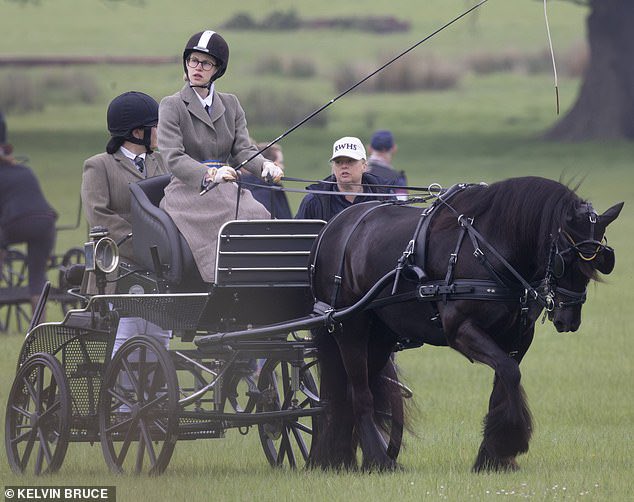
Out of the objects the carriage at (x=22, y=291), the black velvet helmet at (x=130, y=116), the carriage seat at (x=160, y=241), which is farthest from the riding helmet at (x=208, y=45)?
the carriage at (x=22, y=291)

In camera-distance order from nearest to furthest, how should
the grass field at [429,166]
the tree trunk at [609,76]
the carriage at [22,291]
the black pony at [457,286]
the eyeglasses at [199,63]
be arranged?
the black pony at [457,286] → the grass field at [429,166] → the eyeglasses at [199,63] → the carriage at [22,291] → the tree trunk at [609,76]

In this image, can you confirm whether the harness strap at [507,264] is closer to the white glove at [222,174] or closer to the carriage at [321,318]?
the carriage at [321,318]

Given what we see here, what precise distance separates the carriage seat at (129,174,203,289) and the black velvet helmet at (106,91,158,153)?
66 cm

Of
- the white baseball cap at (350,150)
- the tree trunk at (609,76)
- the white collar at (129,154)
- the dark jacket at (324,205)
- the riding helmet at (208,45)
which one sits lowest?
the dark jacket at (324,205)

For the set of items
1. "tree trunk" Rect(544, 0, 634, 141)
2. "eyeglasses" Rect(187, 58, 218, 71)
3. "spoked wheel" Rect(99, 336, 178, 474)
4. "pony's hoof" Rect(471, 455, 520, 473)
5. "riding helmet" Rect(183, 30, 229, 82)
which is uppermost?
"tree trunk" Rect(544, 0, 634, 141)

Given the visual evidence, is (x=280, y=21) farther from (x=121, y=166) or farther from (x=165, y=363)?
(x=165, y=363)

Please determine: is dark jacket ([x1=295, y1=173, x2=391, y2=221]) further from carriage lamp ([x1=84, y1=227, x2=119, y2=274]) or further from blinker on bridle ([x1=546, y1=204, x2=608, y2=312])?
blinker on bridle ([x1=546, y1=204, x2=608, y2=312])

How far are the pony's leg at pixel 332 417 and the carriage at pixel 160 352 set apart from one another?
0.30 ft

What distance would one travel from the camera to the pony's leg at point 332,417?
8.83 meters

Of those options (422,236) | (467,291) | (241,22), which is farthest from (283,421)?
(241,22)

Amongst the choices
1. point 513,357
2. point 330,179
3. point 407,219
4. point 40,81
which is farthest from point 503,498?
point 40,81

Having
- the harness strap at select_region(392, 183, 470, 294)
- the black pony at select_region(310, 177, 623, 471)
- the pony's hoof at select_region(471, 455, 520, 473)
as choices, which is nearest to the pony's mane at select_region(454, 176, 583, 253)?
the black pony at select_region(310, 177, 623, 471)

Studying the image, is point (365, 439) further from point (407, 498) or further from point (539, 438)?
point (539, 438)

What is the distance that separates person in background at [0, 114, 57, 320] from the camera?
15.3m
